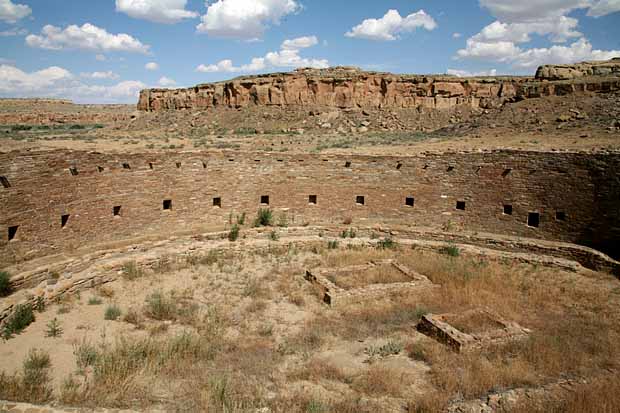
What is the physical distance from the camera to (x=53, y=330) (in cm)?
847

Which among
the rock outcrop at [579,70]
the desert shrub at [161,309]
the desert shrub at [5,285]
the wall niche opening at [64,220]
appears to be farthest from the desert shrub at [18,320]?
the rock outcrop at [579,70]

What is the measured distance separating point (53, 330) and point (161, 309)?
200 cm

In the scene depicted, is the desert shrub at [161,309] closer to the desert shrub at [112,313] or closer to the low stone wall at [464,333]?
the desert shrub at [112,313]

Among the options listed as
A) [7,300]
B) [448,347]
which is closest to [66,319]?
[7,300]

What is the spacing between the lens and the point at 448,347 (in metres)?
8.61

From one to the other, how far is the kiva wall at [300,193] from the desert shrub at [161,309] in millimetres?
4050

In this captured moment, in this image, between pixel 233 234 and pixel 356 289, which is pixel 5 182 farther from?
pixel 356 289

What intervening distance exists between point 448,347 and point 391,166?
856 cm

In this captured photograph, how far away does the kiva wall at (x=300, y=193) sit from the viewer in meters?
11.9

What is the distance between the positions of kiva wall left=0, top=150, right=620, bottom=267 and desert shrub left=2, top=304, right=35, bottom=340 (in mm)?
2837

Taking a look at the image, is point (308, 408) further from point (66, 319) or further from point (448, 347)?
point (66, 319)

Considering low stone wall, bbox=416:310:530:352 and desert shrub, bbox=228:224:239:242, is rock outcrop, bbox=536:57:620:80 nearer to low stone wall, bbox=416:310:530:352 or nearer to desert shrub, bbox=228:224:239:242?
desert shrub, bbox=228:224:239:242

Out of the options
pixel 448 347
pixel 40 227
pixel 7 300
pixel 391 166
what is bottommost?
pixel 448 347

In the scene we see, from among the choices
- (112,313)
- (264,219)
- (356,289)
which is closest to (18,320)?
(112,313)
